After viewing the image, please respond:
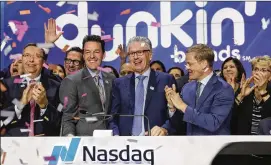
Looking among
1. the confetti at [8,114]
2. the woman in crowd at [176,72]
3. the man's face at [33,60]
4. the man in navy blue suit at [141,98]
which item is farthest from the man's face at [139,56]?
the confetti at [8,114]

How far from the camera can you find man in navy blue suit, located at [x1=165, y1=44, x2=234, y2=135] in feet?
22.6

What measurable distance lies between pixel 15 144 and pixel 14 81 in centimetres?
70

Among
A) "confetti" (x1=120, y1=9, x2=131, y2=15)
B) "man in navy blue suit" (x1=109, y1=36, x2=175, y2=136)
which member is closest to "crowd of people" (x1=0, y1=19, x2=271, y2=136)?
"man in navy blue suit" (x1=109, y1=36, x2=175, y2=136)

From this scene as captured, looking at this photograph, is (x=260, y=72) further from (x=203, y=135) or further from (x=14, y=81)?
(x=14, y=81)

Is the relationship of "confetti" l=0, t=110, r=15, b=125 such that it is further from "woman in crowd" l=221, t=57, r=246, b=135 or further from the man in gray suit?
"woman in crowd" l=221, t=57, r=246, b=135

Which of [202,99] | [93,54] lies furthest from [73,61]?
[202,99]

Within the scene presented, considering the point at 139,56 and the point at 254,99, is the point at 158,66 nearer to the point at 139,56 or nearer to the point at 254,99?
the point at 139,56

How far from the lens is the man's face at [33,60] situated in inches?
277

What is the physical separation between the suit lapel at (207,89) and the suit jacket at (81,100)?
3.26ft

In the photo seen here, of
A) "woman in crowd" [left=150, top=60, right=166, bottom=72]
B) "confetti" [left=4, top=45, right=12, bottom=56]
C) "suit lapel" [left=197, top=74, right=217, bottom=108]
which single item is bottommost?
"suit lapel" [left=197, top=74, right=217, bottom=108]

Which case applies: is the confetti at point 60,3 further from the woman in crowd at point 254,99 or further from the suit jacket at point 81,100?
the woman in crowd at point 254,99

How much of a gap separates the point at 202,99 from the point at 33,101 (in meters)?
1.86

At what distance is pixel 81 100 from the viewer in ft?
23.0

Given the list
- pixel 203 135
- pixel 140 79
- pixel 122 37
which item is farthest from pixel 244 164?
pixel 122 37
